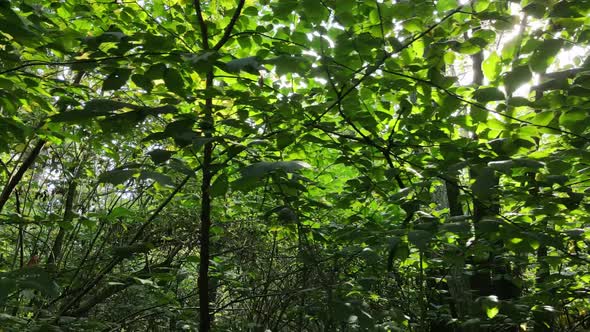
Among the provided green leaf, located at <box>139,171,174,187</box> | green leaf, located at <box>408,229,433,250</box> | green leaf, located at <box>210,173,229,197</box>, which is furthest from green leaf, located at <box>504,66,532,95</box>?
green leaf, located at <box>139,171,174,187</box>

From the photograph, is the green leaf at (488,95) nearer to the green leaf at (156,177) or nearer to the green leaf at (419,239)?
the green leaf at (419,239)

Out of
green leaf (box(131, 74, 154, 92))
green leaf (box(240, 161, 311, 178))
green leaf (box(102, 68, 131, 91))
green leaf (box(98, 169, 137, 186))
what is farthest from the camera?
green leaf (box(131, 74, 154, 92))

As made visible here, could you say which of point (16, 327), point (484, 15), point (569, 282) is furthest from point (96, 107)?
point (569, 282)

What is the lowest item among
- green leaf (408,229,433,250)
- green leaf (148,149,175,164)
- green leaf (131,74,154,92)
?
green leaf (408,229,433,250)

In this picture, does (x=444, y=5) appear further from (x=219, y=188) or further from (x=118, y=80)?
(x=118, y=80)

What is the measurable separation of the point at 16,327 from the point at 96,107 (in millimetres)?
1500

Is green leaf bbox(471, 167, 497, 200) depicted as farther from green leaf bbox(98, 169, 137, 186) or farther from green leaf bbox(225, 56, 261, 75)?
green leaf bbox(98, 169, 137, 186)

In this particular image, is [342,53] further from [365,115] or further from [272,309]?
[272,309]

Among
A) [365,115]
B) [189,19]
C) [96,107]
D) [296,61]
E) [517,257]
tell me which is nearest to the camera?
[96,107]

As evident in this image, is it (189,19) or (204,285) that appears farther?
(189,19)

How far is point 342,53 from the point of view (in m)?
1.64

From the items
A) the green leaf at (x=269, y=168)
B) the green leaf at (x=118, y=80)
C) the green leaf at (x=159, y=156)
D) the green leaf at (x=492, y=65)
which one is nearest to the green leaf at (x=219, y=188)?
the green leaf at (x=159, y=156)

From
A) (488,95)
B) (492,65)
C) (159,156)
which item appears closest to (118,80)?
(159,156)

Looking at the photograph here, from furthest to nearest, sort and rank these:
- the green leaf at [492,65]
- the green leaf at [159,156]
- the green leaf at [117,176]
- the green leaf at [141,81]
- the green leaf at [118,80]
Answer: the green leaf at [492,65] < the green leaf at [141,81] < the green leaf at [118,80] < the green leaf at [159,156] < the green leaf at [117,176]
